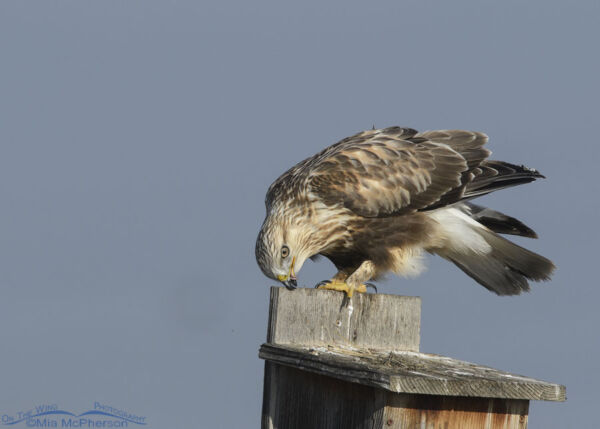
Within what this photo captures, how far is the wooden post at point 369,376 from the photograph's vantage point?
400 centimetres

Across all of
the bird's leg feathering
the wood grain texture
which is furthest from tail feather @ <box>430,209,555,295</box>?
the wood grain texture

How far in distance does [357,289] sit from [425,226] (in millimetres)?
960

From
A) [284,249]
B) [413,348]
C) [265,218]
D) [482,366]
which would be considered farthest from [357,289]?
[482,366]

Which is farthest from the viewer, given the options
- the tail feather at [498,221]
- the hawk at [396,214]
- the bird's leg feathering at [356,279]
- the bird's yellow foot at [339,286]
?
the tail feather at [498,221]

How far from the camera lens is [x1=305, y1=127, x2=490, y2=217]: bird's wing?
694 centimetres

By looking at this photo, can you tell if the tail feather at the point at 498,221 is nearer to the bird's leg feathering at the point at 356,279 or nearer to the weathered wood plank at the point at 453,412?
the bird's leg feathering at the point at 356,279

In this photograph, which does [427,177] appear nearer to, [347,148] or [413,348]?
[347,148]

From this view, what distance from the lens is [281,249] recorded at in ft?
21.9

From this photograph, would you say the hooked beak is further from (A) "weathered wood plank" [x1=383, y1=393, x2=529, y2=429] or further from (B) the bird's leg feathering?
(A) "weathered wood plank" [x1=383, y1=393, x2=529, y2=429]

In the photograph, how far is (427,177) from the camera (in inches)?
280

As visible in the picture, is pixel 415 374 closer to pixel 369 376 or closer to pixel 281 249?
pixel 369 376

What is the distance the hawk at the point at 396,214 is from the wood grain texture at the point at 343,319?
184 cm

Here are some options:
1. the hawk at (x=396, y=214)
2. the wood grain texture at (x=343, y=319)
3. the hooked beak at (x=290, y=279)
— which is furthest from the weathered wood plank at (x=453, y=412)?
the hawk at (x=396, y=214)

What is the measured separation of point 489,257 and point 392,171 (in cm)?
100
